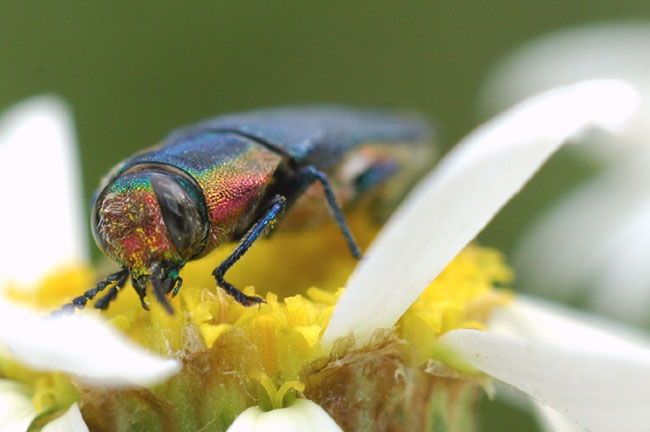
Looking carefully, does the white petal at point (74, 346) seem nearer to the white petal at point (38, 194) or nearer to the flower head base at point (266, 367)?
the flower head base at point (266, 367)

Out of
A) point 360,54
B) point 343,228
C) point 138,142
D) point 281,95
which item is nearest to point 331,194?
Result: point 343,228

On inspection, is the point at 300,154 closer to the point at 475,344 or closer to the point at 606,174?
the point at 475,344

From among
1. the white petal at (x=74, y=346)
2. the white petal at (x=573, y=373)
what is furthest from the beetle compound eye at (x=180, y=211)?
the white petal at (x=573, y=373)

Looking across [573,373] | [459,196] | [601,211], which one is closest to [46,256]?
[459,196]

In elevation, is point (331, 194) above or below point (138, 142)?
above

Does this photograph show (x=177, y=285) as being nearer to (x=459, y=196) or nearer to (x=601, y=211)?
(x=459, y=196)

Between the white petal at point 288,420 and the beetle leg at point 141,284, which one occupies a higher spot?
the beetle leg at point 141,284
